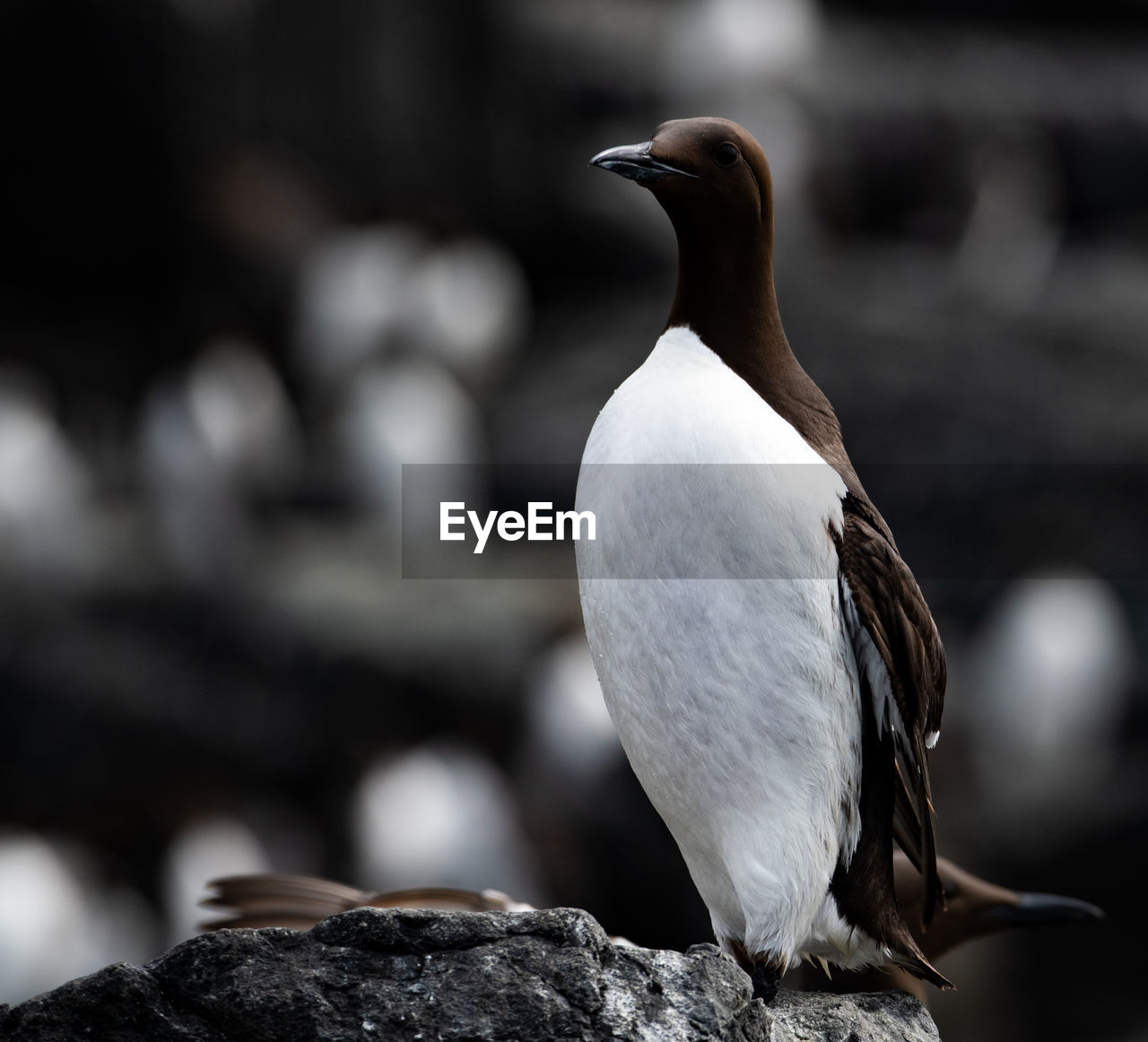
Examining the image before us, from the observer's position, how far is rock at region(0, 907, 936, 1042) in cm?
187

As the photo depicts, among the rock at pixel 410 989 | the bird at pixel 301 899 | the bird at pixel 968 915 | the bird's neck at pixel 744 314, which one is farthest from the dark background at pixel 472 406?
the rock at pixel 410 989

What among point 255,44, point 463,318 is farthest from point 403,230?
point 255,44

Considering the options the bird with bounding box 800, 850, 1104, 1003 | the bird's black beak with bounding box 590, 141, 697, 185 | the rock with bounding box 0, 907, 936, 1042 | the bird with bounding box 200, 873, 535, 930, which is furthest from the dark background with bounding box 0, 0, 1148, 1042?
the rock with bounding box 0, 907, 936, 1042

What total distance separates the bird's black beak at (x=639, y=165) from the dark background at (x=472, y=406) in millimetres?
4083

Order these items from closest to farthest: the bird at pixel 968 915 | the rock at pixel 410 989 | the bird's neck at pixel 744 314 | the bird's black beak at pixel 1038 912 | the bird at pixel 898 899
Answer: the rock at pixel 410 989
the bird's neck at pixel 744 314
the bird at pixel 898 899
the bird at pixel 968 915
the bird's black beak at pixel 1038 912

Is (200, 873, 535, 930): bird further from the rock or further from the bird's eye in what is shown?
the bird's eye

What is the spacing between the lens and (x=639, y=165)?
2154 mm

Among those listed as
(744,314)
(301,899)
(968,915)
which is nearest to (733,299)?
(744,314)

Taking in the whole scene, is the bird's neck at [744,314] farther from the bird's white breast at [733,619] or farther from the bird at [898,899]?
the bird at [898,899]

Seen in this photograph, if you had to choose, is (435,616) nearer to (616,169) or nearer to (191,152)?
(191,152)

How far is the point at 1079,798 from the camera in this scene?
8547mm

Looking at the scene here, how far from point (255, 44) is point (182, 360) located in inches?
133

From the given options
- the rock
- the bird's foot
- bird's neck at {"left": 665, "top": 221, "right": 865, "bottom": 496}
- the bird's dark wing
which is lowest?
the bird's foot

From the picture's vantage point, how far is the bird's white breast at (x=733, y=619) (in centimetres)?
219
